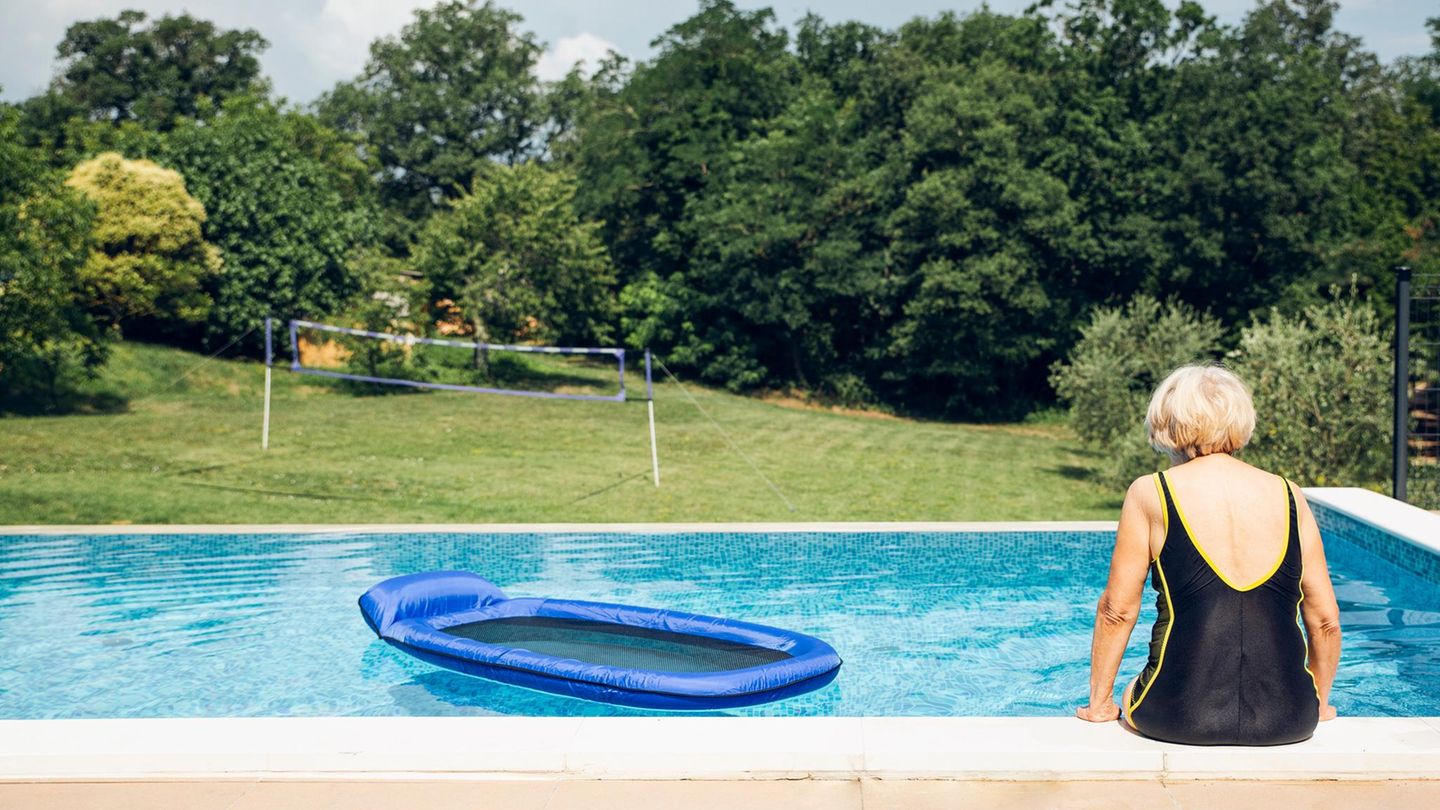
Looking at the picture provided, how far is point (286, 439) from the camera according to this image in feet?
62.0

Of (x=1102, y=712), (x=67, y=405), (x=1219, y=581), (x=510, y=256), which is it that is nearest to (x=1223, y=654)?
(x=1219, y=581)

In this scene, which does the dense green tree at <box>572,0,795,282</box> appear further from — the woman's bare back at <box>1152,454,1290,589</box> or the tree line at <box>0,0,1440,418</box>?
the woman's bare back at <box>1152,454,1290,589</box>

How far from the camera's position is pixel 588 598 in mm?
9383

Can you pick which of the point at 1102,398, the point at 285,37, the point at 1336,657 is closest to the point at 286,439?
the point at 1102,398

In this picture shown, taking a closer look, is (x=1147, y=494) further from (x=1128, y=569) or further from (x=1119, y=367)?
(x=1119, y=367)

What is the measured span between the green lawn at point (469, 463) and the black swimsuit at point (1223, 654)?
10.6 metres

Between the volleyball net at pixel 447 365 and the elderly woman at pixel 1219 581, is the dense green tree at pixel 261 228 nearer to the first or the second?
the volleyball net at pixel 447 365

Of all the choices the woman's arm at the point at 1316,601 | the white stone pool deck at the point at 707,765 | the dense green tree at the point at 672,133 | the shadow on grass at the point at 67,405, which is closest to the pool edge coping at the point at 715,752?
the white stone pool deck at the point at 707,765

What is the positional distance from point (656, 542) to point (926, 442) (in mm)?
12986

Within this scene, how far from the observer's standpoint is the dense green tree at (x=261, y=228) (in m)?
27.2

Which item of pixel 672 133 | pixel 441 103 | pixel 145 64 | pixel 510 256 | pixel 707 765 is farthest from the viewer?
pixel 441 103

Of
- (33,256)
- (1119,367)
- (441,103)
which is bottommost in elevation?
(1119,367)

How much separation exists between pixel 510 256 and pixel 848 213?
29.5 ft

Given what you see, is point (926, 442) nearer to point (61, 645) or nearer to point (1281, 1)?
point (61, 645)
